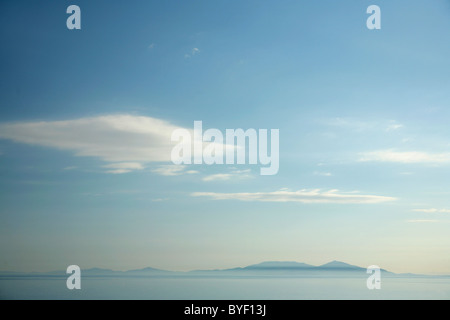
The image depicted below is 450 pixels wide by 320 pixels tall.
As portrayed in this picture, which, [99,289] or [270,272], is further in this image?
[270,272]

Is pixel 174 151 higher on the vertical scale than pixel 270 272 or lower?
higher
